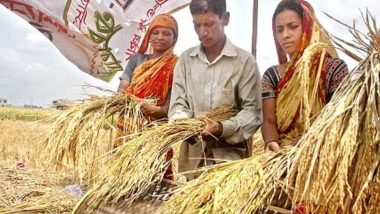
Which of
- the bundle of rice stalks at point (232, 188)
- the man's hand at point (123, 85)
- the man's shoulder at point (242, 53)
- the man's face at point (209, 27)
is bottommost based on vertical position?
the bundle of rice stalks at point (232, 188)

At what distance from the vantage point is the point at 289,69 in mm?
2311

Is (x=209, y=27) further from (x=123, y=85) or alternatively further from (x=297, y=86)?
(x=123, y=85)

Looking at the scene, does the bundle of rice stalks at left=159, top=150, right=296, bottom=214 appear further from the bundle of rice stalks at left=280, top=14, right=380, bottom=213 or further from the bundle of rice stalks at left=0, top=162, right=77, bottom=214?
the bundle of rice stalks at left=0, top=162, right=77, bottom=214

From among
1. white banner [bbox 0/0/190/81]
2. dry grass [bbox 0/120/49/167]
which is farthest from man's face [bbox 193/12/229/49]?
dry grass [bbox 0/120/49/167]

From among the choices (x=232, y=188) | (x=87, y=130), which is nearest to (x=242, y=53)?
(x=87, y=130)

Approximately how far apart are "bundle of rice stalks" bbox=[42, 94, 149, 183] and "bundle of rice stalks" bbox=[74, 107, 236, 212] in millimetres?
548

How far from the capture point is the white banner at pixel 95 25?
4.80 metres

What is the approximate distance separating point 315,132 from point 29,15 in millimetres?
4100

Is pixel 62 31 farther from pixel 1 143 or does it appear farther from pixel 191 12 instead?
pixel 1 143

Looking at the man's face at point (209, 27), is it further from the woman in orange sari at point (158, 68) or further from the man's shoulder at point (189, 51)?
the woman in orange sari at point (158, 68)

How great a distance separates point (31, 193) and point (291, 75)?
2892 mm

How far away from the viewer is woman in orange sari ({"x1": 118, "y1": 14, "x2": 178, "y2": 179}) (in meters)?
3.29

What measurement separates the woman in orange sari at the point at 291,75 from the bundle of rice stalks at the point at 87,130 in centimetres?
88

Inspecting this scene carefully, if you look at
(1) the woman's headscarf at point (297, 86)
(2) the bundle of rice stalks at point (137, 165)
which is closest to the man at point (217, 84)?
(2) the bundle of rice stalks at point (137, 165)
